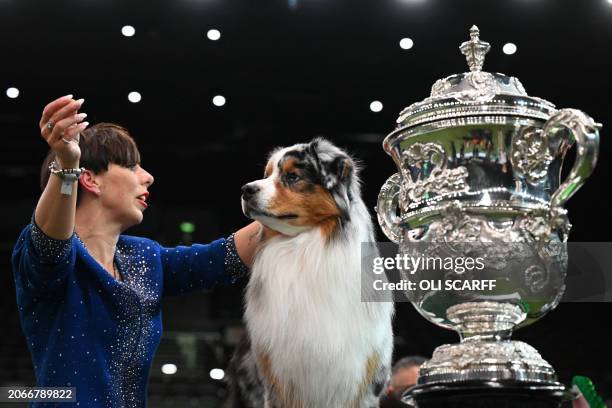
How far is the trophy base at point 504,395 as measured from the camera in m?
1.60

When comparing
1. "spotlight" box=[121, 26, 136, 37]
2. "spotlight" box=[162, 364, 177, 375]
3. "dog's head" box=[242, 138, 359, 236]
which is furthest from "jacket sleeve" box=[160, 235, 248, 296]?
"spotlight" box=[162, 364, 177, 375]

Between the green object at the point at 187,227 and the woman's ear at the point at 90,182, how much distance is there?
7.02m

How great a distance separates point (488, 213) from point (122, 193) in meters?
0.99

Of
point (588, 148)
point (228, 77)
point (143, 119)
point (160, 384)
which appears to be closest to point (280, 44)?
point (228, 77)

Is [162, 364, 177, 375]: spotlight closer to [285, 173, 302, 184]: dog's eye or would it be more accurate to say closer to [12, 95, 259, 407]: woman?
[12, 95, 259, 407]: woman

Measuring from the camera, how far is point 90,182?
2.29 metres

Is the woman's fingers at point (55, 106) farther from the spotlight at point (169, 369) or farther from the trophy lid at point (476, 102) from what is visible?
the spotlight at point (169, 369)

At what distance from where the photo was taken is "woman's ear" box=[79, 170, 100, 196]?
7.46 ft

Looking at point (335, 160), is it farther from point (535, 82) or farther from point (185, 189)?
point (185, 189)

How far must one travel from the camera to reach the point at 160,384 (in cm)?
792

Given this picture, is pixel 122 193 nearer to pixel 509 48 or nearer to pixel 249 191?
pixel 249 191

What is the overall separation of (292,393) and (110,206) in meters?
0.68

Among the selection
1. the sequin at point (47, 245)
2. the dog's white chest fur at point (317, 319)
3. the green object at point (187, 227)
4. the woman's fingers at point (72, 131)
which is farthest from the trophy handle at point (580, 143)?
the green object at point (187, 227)

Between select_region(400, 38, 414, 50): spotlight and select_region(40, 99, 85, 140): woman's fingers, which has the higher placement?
select_region(400, 38, 414, 50): spotlight
